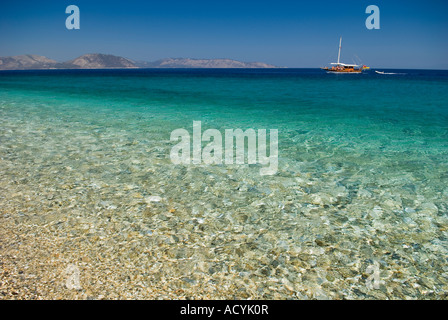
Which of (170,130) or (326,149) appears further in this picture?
(170,130)

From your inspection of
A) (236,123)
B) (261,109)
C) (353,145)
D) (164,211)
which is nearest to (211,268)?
(164,211)

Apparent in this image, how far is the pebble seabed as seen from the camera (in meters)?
3.87

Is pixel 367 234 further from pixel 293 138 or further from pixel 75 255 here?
pixel 293 138

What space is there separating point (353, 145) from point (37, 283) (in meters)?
10.3

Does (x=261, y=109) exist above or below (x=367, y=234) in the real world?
above

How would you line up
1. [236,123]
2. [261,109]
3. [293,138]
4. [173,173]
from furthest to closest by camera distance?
[261,109] → [236,123] → [293,138] → [173,173]

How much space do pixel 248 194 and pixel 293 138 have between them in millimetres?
6243

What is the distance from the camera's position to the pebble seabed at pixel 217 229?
3873mm

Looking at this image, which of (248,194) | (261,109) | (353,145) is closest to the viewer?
(248,194)

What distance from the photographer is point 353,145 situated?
11211 millimetres

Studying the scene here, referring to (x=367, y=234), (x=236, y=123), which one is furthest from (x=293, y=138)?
(x=367, y=234)

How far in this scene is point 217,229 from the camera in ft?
17.0

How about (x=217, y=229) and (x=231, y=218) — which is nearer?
(x=217, y=229)
